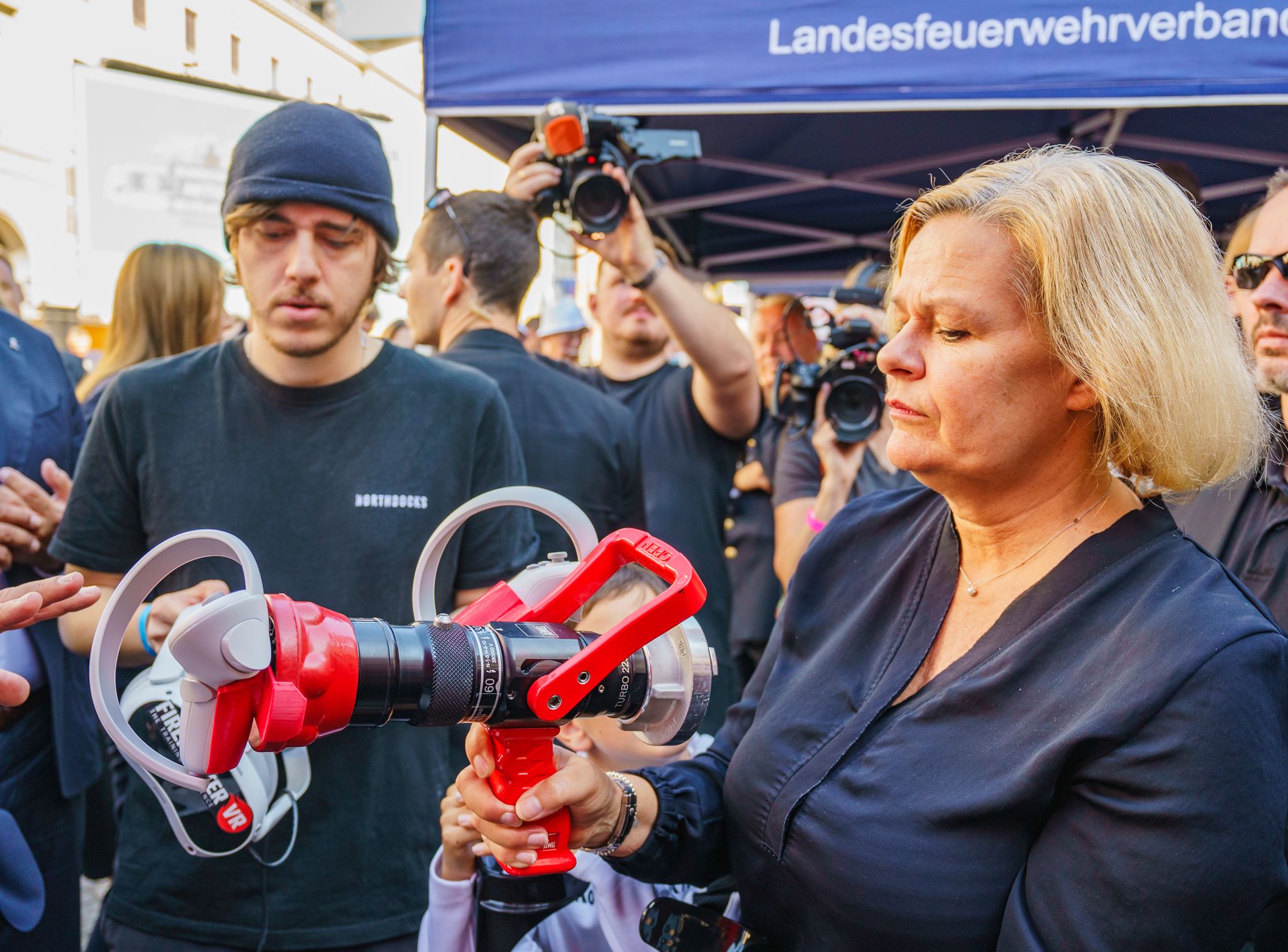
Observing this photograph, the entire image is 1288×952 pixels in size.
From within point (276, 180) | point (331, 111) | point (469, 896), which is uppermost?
point (331, 111)

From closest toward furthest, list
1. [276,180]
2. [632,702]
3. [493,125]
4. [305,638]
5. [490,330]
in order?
[305,638] → [632,702] → [276,180] → [490,330] → [493,125]

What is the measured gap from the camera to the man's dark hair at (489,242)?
2725 mm

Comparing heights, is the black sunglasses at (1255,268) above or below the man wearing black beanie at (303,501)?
above

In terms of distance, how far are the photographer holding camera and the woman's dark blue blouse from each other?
1644 mm

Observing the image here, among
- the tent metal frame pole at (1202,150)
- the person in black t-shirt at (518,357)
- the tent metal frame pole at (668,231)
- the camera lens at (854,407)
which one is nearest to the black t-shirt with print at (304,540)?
the person in black t-shirt at (518,357)

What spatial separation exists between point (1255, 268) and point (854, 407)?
127 centimetres

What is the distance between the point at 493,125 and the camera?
13.0 ft

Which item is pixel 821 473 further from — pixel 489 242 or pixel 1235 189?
pixel 1235 189

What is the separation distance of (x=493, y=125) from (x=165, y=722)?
2.92m

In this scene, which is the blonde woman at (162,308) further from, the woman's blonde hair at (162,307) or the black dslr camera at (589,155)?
the black dslr camera at (589,155)

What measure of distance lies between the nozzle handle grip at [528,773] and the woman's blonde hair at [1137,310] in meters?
0.84

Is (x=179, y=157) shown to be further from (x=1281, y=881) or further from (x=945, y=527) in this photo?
(x=1281, y=881)

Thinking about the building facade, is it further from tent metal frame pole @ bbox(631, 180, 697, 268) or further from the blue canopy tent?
tent metal frame pole @ bbox(631, 180, 697, 268)

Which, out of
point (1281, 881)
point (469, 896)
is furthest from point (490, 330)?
point (1281, 881)
